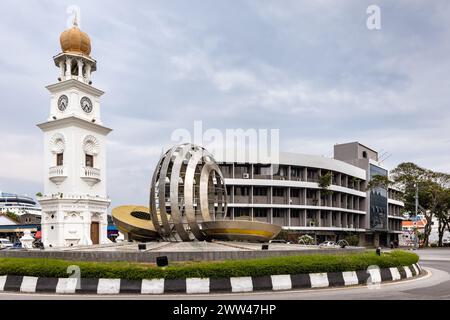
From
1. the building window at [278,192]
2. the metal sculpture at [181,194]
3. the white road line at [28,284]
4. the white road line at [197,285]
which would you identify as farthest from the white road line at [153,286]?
the building window at [278,192]

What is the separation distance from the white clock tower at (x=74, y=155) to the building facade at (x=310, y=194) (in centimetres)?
1706

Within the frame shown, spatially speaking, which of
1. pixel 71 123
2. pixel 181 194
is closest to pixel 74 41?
pixel 71 123

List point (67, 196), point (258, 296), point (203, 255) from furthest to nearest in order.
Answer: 1. point (67, 196)
2. point (203, 255)
3. point (258, 296)

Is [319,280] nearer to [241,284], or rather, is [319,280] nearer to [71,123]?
[241,284]

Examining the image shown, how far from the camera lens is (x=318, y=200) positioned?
217 feet

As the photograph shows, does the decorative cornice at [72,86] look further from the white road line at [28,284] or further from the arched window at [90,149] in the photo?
the white road line at [28,284]

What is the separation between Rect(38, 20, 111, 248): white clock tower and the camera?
46.1m

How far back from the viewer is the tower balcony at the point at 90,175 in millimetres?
47438

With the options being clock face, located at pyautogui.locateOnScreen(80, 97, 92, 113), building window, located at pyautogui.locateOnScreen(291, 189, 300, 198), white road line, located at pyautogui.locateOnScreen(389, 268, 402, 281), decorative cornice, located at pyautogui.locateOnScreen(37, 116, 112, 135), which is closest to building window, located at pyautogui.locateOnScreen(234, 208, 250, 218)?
building window, located at pyautogui.locateOnScreen(291, 189, 300, 198)

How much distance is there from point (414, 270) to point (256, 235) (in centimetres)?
690

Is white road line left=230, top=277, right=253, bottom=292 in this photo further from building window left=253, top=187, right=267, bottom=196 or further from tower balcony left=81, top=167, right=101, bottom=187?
building window left=253, top=187, right=267, bottom=196
